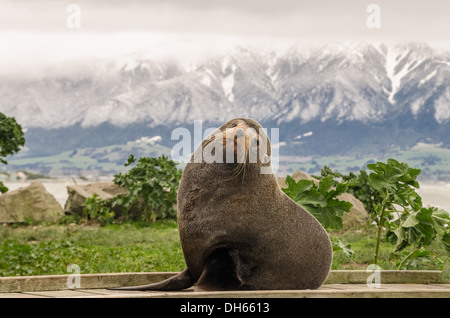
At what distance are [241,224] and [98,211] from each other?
1315 cm

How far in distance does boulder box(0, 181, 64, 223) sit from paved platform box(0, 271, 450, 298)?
1249 cm

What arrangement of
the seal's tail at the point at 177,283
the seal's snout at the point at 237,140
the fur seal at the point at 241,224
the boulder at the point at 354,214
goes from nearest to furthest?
the seal's snout at the point at 237,140, the fur seal at the point at 241,224, the seal's tail at the point at 177,283, the boulder at the point at 354,214

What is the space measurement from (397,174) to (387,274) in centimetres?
127

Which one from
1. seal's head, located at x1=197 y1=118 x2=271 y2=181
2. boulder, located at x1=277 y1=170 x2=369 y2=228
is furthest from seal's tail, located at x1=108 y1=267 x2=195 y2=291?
boulder, located at x1=277 y1=170 x2=369 y2=228

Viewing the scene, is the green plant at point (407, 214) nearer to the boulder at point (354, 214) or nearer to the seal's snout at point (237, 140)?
the seal's snout at point (237, 140)

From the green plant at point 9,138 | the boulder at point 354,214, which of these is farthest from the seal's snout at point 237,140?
the green plant at point 9,138

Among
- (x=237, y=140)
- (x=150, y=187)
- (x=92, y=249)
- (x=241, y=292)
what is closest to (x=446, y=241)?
(x=237, y=140)

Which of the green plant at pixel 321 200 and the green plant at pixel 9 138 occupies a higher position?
the green plant at pixel 9 138

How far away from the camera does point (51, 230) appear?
663 inches

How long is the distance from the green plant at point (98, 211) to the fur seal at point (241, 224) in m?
12.3

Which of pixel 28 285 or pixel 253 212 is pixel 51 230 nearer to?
pixel 28 285

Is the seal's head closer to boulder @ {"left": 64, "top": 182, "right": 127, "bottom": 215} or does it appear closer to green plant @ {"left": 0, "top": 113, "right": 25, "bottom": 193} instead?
boulder @ {"left": 64, "top": 182, "right": 127, "bottom": 215}

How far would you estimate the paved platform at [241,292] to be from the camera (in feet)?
16.7

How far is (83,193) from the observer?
19406 millimetres
